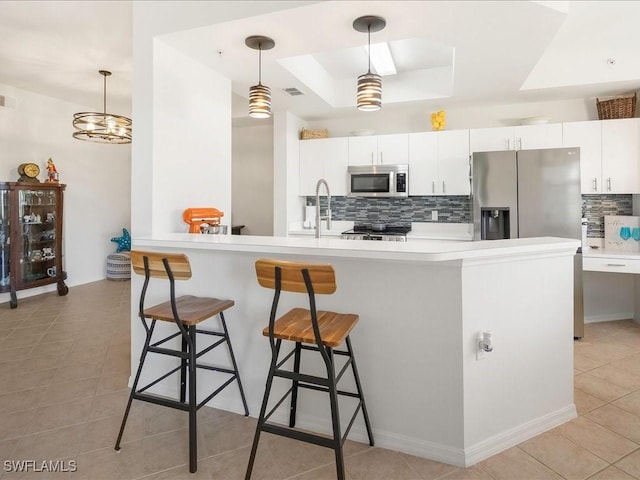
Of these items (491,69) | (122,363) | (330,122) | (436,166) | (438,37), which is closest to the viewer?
(438,37)

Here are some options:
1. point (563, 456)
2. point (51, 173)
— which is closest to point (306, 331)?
point (563, 456)

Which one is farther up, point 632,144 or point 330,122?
point 330,122

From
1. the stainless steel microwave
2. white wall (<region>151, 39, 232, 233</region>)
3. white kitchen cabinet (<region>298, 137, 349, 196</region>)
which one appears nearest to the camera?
white wall (<region>151, 39, 232, 233</region>)

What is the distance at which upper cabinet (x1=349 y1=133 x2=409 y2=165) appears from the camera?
4617 millimetres

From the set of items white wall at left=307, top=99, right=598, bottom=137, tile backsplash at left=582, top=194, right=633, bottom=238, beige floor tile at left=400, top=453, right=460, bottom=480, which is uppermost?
white wall at left=307, top=99, right=598, bottom=137

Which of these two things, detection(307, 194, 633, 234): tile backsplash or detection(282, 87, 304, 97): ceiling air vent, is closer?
detection(282, 87, 304, 97): ceiling air vent

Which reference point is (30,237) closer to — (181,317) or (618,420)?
(181,317)

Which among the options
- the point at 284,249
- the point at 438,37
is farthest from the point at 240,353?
the point at 438,37

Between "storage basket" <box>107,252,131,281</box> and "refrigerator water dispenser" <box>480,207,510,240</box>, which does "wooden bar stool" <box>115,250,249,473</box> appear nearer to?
"refrigerator water dispenser" <box>480,207,510,240</box>

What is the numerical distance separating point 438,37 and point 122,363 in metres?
3.47

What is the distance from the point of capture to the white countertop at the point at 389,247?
5.69ft

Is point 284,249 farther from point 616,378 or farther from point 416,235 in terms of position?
point 416,235

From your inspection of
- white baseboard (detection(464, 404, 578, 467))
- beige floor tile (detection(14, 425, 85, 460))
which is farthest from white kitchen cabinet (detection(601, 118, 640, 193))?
beige floor tile (detection(14, 425, 85, 460))

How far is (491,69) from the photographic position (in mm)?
3361
